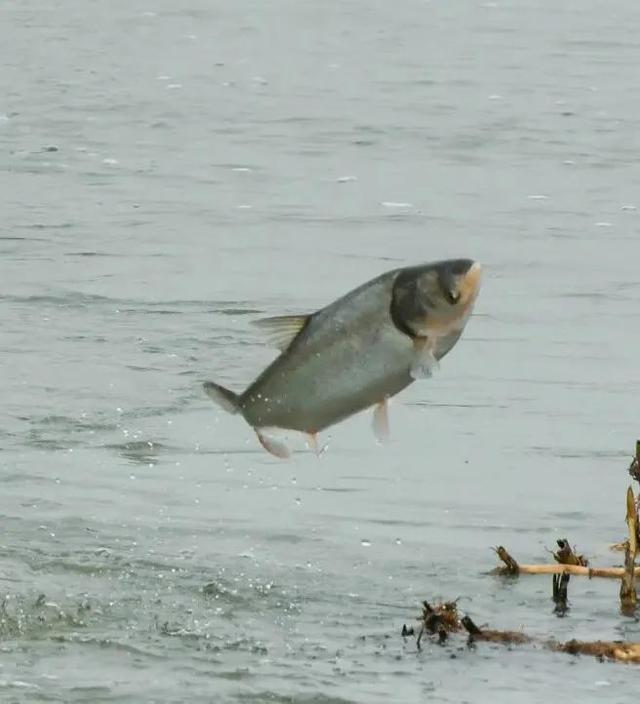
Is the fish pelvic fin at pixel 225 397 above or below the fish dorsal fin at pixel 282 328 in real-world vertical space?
below

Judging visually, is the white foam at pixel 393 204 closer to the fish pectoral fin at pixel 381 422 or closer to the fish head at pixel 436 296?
the fish pectoral fin at pixel 381 422

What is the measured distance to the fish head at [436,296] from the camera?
5191 millimetres

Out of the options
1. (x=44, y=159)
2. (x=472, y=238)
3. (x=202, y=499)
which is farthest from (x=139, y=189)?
(x=202, y=499)

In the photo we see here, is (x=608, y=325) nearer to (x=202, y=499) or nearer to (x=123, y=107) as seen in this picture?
(x=202, y=499)

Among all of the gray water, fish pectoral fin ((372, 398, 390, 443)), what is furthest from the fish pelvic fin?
the gray water

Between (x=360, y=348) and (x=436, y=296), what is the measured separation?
284 mm

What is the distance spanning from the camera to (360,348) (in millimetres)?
5379

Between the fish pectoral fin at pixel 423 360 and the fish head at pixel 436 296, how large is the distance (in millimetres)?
20

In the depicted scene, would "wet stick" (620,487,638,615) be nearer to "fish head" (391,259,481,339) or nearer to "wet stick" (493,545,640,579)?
"wet stick" (493,545,640,579)

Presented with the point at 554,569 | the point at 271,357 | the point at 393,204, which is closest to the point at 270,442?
the point at 554,569

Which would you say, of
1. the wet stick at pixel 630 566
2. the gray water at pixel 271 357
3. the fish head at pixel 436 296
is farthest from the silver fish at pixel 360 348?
the wet stick at pixel 630 566

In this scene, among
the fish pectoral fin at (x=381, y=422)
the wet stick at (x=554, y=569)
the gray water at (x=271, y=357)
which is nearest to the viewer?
the fish pectoral fin at (x=381, y=422)

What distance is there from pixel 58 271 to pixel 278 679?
21.7 ft

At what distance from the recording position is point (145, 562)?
23.8 feet
